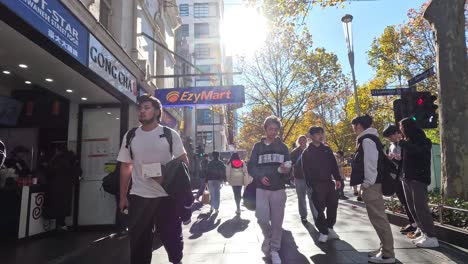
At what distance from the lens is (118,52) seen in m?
8.37

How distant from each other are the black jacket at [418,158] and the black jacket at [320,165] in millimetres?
1078

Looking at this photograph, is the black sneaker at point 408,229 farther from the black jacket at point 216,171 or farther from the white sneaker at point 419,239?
the black jacket at point 216,171

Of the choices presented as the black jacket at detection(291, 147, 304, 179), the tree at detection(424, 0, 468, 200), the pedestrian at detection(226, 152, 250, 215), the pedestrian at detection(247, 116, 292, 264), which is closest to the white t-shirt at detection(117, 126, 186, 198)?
the pedestrian at detection(247, 116, 292, 264)

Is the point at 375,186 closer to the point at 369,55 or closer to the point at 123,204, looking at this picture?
the point at 123,204

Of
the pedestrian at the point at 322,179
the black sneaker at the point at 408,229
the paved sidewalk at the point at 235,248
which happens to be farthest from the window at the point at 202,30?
the black sneaker at the point at 408,229

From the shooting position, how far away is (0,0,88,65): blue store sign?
4.36m

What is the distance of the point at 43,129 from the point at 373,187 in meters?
8.79

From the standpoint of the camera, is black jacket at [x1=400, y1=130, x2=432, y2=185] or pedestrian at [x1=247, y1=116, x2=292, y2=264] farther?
black jacket at [x1=400, y1=130, x2=432, y2=185]

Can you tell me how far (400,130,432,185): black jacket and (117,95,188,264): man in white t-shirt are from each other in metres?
3.82

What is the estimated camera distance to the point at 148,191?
11.0 ft

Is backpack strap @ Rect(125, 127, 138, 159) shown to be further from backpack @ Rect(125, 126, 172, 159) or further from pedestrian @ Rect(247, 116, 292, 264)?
pedestrian @ Rect(247, 116, 292, 264)

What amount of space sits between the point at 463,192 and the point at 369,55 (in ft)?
69.0

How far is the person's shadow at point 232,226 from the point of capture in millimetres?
7062

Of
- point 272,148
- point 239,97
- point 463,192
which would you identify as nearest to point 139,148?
point 272,148
